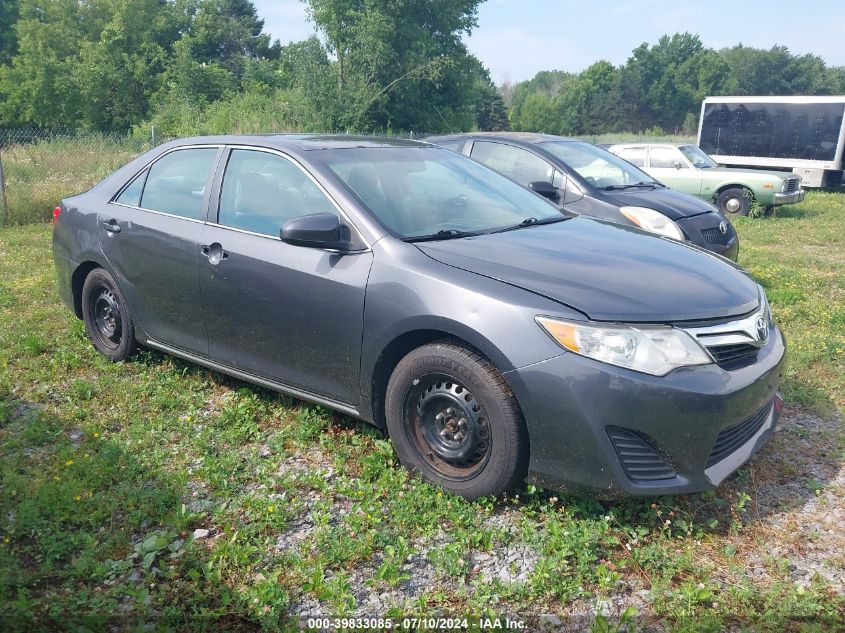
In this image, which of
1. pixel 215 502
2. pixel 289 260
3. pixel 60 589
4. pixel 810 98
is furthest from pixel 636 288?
pixel 810 98

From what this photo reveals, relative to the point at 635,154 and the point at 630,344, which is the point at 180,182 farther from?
the point at 635,154

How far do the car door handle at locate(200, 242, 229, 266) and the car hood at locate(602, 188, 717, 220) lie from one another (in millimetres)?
4267

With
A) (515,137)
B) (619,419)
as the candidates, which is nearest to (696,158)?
(515,137)

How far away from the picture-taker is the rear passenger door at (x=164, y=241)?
13.9 feet

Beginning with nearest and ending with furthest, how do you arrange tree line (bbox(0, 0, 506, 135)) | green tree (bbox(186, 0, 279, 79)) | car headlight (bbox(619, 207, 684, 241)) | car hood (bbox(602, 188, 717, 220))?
car headlight (bbox(619, 207, 684, 241)) < car hood (bbox(602, 188, 717, 220)) < tree line (bbox(0, 0, 506, 135)) < green tree (bbox(186, 0, 279, 79))

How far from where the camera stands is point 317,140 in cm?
429

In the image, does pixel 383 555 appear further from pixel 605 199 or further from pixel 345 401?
pixel 605 199

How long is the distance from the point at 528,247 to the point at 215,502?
1903mm

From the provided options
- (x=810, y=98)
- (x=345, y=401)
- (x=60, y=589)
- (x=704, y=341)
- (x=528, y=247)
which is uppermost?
(x=810, y=98)

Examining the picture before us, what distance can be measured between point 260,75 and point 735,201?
35.3m

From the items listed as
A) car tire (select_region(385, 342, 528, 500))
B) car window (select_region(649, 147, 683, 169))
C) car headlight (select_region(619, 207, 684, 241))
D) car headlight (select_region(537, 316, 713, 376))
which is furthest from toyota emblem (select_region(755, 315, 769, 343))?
car window (select_region(649, 147, 683, 169))

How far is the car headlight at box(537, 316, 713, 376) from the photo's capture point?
2.82 m

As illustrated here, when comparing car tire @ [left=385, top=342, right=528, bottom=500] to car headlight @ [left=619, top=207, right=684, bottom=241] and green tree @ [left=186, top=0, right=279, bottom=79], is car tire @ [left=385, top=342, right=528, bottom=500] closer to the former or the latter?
car headlight @ [left=619, top=207, right=684, bottom=241]

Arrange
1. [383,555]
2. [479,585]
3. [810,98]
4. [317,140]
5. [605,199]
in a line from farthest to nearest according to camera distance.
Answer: [810,98], [605,199], [317,140], [383,555], [479,585]
